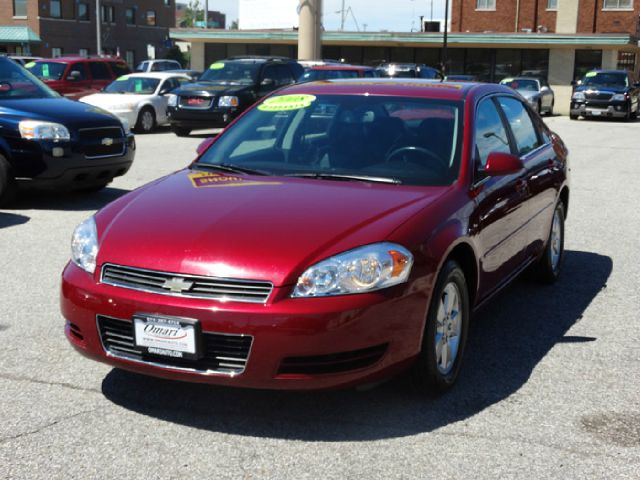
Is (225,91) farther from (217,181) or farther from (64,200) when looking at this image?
(217,181)

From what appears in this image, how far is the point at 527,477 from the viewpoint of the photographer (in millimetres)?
3594

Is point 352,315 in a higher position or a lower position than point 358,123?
lower

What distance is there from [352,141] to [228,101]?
608 inches

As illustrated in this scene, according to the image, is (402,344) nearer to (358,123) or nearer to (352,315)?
(352,315)

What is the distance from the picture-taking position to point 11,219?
369 inches

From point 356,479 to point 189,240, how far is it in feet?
4.16

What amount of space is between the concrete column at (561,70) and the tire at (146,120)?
29462 mm

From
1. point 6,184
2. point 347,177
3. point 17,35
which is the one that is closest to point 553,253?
point 347,177

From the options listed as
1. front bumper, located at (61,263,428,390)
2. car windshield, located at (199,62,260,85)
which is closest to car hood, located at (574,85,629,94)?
car windshield, located at (199,62,260,85)

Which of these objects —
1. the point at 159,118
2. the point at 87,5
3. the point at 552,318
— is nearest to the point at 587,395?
the point at 552,318

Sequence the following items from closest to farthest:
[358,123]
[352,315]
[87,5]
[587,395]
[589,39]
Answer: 1. [352,315]
2. [587,395]
3. [358,123]
4. [589,39]
5. [87,5]

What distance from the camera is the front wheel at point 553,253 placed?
262 inches

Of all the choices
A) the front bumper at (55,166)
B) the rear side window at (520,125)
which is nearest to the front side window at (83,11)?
the front bumper at (55,166)

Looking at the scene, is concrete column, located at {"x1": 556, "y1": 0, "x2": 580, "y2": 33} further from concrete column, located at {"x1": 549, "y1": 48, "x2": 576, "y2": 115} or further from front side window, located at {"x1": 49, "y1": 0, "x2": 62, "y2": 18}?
front side window, located at {"x1": 49, "y1": 0, "x2": 62, "y2": 18}
